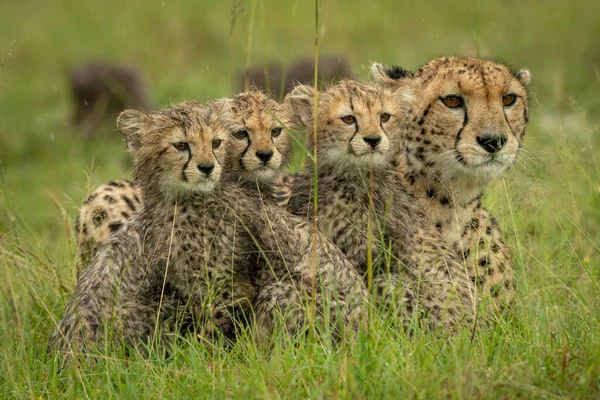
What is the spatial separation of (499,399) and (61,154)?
8173 millimetres

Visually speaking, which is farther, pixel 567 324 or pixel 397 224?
pixel 397 224

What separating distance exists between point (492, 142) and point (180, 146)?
1.27 m

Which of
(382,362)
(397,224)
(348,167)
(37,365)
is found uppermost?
(348,167)

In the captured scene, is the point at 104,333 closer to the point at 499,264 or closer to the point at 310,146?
the point at 310,146

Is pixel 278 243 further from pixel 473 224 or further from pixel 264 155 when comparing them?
pixel 473 224

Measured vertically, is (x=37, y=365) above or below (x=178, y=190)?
below

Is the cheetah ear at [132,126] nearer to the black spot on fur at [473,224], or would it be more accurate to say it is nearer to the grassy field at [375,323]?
the grassy field at [375,323]

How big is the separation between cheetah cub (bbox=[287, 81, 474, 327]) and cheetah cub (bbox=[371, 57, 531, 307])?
11 centimetres

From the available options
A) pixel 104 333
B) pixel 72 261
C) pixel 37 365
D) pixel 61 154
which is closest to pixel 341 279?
pixel 104 333

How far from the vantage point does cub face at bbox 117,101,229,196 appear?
351cm

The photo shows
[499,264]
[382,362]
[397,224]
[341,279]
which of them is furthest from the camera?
[499,264]

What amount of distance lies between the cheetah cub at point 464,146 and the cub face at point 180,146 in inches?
34.3

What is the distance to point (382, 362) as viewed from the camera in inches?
114

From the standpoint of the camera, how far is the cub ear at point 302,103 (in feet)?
12.8
